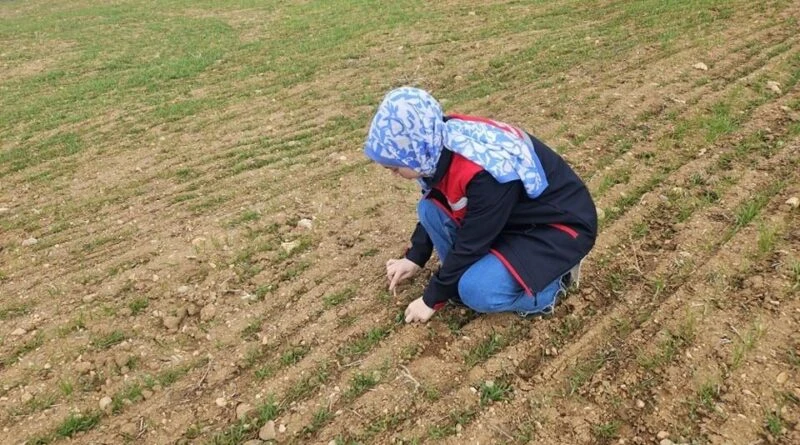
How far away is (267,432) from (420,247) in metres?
1.31

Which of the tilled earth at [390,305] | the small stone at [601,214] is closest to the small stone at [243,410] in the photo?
the tilled earth at [390,305]

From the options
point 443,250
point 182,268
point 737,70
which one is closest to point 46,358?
point 182,268

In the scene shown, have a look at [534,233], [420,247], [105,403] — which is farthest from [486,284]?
[105,403]

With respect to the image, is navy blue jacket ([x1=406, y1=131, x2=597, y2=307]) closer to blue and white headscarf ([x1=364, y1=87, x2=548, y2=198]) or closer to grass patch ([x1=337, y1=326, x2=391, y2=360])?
blue and white headscarf ([x1=364, y1=87, x2=548, y2=198])

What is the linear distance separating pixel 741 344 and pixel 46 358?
3.66 meters

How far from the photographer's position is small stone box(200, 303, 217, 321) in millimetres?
3703

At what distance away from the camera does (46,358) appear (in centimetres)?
346

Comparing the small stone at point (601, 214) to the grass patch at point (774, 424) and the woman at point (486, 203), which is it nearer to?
the woman at point (486, 203)

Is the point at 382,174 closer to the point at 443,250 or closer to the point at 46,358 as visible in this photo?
the point at 443,250

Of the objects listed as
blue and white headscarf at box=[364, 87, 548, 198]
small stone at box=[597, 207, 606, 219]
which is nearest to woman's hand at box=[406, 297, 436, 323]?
blue and white headscarf at box=[364, 87, 548, 198]

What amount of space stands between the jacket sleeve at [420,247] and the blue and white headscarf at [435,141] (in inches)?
30.4

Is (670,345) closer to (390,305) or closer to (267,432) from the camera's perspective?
(390,305)

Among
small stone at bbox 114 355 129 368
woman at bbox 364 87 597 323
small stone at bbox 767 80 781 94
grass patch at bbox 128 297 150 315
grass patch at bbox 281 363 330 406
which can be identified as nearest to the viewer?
woman at bbox 364 87 597 323

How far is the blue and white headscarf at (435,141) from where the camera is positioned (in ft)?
8.60
